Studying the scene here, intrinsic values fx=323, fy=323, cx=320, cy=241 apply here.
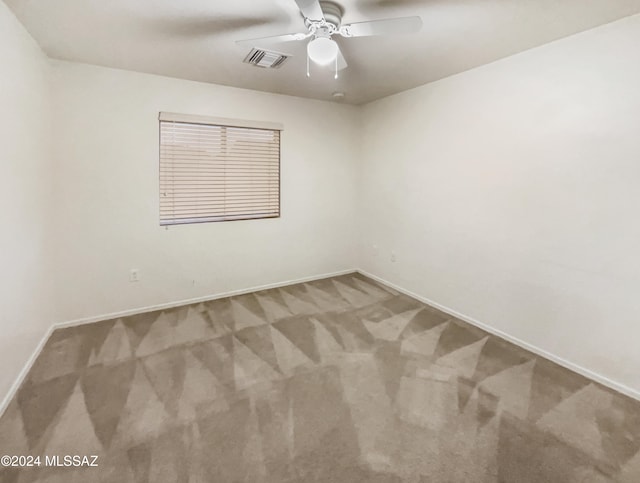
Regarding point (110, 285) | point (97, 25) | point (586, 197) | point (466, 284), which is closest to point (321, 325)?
point (466, 284)

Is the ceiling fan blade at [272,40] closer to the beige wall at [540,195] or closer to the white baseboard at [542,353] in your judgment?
the beige wall at [540,195]

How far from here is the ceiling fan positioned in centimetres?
175

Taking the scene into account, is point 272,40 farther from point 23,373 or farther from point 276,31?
point 23,373

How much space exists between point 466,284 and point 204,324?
2630 mm

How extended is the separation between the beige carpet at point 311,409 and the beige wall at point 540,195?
37 centimetres

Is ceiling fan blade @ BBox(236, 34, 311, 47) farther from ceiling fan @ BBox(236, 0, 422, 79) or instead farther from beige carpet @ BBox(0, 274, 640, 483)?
beige carpet @ BBox(0, 274, 640, 483)

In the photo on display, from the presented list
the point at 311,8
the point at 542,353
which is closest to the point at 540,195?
the point at 542,353

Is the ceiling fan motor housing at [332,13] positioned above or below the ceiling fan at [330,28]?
above

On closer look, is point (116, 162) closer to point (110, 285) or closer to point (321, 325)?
point (110, 285)

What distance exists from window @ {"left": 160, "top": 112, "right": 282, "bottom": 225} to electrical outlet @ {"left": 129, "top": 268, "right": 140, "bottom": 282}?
22.8 inches

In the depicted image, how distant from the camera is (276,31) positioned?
90.7 inches

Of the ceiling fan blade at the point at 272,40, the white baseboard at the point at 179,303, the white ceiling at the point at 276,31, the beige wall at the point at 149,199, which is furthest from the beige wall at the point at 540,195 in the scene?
the ceiling fan blade at the point at 272,40

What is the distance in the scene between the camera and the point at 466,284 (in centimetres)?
325

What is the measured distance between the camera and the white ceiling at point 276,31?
194 cm
